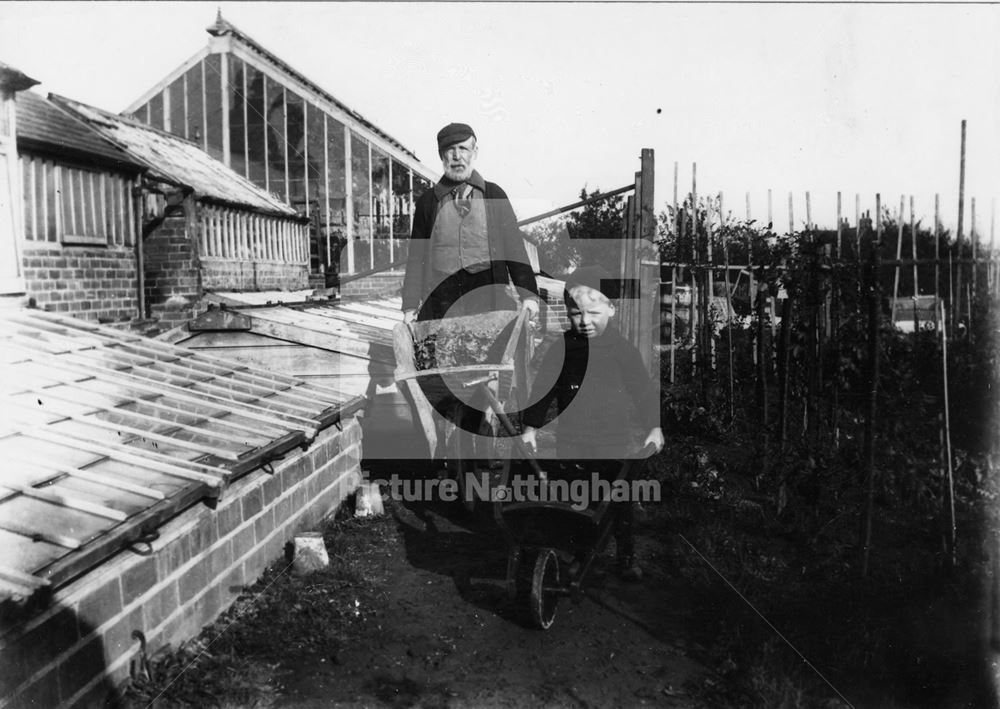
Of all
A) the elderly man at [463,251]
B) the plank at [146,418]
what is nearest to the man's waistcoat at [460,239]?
the elderly man at [463,251]

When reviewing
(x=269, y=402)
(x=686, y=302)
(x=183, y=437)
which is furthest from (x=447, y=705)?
(x=686, y=302)

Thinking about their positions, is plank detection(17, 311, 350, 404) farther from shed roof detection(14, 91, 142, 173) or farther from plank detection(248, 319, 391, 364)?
shed roof detection(14, 91, 142, 173)

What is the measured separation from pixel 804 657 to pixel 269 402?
12.6 ft

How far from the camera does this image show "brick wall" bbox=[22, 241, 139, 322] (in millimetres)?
7738

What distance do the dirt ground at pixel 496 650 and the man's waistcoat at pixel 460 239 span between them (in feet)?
6.89

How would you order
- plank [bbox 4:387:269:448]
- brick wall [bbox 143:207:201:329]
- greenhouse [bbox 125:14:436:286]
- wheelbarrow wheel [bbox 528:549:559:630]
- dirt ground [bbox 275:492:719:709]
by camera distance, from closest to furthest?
dirt ground [bbox 275:492:719:709] < wheelbarrow wheel [bbox 528:549:559:630] < plank [bbox 4:387:269:448] < brick wall [bbox 143:207:201:329] < greenhouse [bbox 125:14:436:286]

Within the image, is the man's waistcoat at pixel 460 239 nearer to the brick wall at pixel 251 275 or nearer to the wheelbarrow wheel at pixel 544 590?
the wheelbarrow wheel at pixel 544 590

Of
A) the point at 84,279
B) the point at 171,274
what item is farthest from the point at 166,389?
the point at 171,274

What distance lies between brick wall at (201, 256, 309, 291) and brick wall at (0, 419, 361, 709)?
6991 mm

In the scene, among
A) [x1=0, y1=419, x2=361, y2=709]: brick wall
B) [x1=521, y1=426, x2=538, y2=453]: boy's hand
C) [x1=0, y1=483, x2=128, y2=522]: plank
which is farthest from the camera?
[x1=521, y1=426, x2=538, y2=453]: boy's hand

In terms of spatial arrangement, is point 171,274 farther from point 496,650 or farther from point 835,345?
point 835,345

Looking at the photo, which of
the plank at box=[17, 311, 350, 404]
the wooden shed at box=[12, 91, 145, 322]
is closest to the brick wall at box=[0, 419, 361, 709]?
the plank at box=[17, 311, 350, 404]

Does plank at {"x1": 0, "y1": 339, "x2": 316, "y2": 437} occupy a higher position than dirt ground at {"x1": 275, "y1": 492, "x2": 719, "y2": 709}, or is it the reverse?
plank at {"x1": 0, "y1": 339, "x2": 316, "y2": 437}

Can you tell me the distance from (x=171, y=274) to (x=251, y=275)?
285cm
